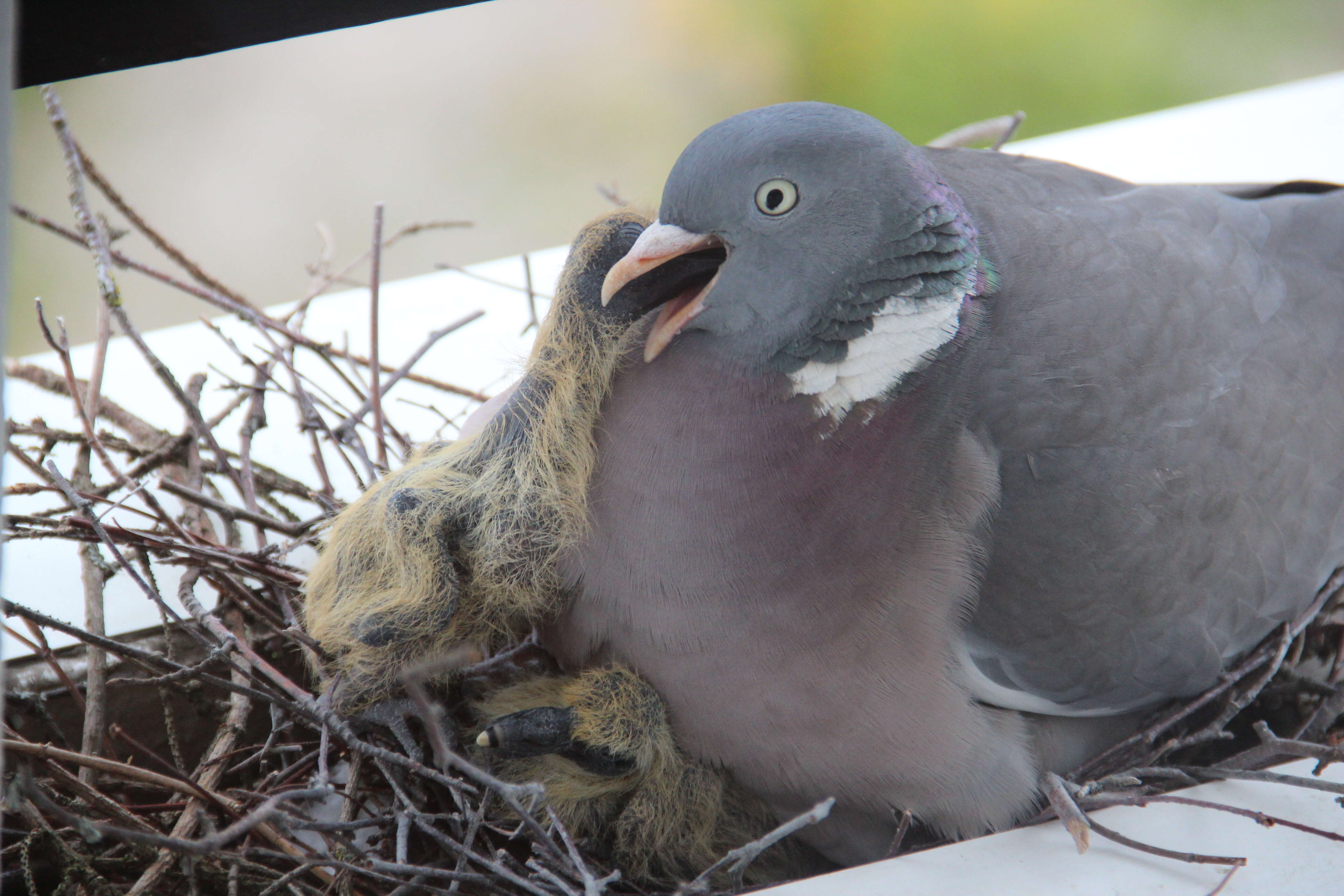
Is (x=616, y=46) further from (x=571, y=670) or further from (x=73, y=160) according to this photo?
(x=571, y=670)

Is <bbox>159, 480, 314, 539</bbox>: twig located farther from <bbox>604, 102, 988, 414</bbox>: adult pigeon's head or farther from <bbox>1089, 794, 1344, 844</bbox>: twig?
<bbox>1089, 794, 1344, 844</bbox>: twig

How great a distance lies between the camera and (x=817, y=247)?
100 cm

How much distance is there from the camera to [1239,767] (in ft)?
3.54

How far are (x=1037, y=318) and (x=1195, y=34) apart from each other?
3.10 meters

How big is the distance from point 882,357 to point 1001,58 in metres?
3.01

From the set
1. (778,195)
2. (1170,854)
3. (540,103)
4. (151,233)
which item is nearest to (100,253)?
(151,233)

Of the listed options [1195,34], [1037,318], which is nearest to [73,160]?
[1037,318]

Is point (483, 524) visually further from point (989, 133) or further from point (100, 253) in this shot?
point (989, 133)

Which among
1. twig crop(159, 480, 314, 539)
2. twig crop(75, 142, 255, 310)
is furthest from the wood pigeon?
twig crop(75, 142, 255, 310)

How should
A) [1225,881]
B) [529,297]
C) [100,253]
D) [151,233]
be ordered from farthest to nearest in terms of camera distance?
[529,297] → [151,233] → [100,253] → [1225,881]

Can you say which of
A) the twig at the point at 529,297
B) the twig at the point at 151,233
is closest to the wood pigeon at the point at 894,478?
the twig at the point at 529,297

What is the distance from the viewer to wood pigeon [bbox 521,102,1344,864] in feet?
3.34

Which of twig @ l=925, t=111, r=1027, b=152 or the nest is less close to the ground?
twig @ l=925, t=111, r=1027, b=152

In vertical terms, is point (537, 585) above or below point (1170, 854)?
above
